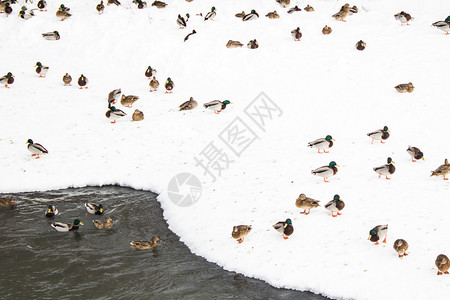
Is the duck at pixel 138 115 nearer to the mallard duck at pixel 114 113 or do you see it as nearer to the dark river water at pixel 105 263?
the mallard duck at pixel 114 113

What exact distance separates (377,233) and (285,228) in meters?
2.39

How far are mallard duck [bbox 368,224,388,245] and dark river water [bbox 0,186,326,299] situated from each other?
2247 mm

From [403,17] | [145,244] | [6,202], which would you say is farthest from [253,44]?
[6,202]

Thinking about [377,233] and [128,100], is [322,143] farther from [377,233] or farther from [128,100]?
[128,100]

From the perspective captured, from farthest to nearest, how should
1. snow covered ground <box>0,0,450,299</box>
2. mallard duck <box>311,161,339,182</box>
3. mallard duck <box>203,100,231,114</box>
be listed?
mallard duck <box>203,100,231,114</box>, mallard duck <box>311,161,339,182</box>, snow covered ground <box>0,0,450,299</box>

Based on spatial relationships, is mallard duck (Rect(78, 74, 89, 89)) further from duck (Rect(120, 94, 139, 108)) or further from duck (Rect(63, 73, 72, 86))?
duck (Rect(120, 94, 139, 108))

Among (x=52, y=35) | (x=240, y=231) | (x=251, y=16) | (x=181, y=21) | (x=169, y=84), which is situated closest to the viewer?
(x=240, y=231)

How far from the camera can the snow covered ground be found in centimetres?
1244

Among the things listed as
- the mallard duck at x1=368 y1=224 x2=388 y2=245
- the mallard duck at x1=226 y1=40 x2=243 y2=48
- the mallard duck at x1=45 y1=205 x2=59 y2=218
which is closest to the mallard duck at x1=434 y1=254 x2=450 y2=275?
the mallard duck at x1=368 y1=224 x2=388 y2=245

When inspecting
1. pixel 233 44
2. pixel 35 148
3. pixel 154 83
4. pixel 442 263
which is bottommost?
pixel 442 263

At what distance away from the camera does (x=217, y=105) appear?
67.4ft

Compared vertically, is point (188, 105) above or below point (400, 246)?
above

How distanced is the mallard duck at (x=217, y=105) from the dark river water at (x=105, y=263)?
619 centimetres

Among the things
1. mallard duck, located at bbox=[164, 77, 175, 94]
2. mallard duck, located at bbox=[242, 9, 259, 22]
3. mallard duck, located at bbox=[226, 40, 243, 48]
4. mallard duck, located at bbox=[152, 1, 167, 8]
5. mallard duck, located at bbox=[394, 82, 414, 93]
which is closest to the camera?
mallard duck, located at bbox=[394, 82, 414, 93]
